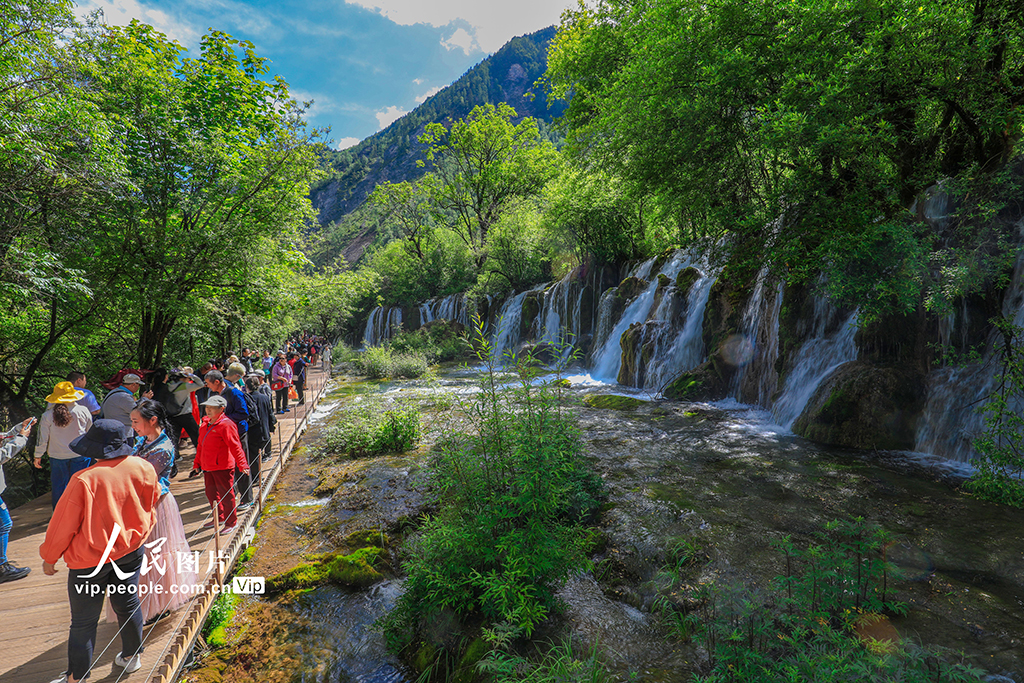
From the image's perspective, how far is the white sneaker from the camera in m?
3.33

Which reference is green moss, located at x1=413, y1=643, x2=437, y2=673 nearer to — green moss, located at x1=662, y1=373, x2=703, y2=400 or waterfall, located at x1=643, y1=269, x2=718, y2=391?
green moss, located at x1=662, y1=373, x2=703, y2=400

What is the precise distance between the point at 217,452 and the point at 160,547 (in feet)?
6.33

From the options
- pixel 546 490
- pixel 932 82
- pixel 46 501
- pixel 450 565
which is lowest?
Result: pixel 46 501

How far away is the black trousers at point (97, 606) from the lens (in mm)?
3088

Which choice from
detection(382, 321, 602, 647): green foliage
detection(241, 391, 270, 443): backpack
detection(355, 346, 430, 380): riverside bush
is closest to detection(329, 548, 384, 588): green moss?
detection(382, 321, 602, 647): green foliage

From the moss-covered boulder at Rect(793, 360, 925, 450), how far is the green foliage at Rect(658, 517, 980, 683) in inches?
172

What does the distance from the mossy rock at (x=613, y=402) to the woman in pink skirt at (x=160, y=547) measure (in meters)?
10.8

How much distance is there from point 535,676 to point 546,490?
1.47 metres

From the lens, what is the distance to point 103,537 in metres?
3.08

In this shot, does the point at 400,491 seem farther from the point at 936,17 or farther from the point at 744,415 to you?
the point at 936,17

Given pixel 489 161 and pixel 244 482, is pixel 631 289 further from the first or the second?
pixel 489 161

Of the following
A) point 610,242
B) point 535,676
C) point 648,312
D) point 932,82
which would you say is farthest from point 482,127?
point 535,676

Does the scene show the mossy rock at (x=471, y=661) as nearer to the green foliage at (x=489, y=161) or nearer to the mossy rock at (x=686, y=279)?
the mossy rock at (x=686, y=279)

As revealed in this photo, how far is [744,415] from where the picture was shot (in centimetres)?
1143
